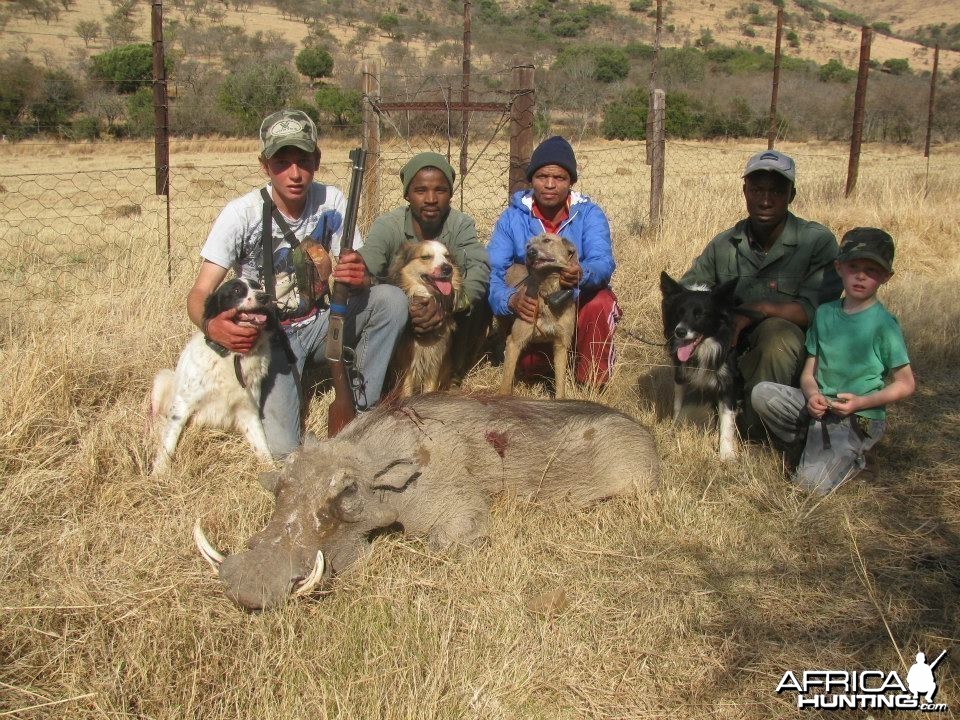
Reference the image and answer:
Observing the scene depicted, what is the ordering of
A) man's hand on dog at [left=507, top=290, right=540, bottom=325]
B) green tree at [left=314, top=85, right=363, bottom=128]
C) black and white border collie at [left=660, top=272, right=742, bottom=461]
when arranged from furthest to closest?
green tree at [left=314, top=85, right=363, bottom=128], man's hand on dog at [left=507, top=290, right=540, bottom=325], black and white border collie at [left=660, top=272, right=742, bottom=461]

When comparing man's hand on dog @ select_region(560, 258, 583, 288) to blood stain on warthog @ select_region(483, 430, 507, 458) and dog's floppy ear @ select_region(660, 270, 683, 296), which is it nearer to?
dog's floppy ear @ select_region(660, 270, 683, 296)

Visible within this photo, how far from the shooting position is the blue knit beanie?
5.47m

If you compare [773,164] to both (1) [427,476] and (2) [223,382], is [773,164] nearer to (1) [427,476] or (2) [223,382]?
(1) [427,476]

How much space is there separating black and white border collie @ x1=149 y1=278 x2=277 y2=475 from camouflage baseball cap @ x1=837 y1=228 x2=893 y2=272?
318cm

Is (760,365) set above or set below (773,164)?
below

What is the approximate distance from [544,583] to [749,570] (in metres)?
0.98

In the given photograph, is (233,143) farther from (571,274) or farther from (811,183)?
(571,274)

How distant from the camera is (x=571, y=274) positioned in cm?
549

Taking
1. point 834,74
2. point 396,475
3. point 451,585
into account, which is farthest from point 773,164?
point 834,74

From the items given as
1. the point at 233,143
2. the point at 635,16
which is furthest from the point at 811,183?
the point at 635,16

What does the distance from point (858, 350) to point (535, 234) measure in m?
2.44

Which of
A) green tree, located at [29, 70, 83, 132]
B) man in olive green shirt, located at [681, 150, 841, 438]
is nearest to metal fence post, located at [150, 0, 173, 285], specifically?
man in olive green shirt, located at [681, 150, 841, 438]

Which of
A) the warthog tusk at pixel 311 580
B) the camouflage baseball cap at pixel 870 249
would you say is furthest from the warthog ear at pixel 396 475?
the camouflage baseball cap at pixel 870 249

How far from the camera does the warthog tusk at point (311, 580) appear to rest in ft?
10.1
